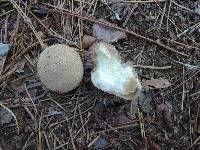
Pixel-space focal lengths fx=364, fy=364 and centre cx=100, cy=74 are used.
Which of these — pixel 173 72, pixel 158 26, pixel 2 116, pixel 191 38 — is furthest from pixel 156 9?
pixel 2 116

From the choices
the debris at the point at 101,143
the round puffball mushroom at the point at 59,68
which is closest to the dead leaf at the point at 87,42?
the round puffball mushroom at the point at 59,68

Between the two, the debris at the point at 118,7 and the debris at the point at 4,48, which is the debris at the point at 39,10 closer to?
the debris at the point at 4,48

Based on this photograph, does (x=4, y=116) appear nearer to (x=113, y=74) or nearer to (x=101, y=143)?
(x=101, y=143)

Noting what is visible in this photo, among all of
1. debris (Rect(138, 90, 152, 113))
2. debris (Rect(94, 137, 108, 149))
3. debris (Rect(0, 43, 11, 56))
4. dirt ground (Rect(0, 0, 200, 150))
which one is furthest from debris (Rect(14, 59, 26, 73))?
debris (Rect(138, 90, 152, 113))

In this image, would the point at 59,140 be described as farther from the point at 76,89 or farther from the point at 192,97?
the point at 192,97

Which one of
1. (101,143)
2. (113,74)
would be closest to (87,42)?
(113,74)

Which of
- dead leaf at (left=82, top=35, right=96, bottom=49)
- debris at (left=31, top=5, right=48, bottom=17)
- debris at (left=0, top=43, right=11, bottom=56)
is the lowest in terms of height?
debris at (left=0, top=43, right=11, bottom=56)

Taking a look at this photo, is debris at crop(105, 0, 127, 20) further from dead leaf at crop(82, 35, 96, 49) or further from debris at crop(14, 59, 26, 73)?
debris at crop(14, 59, 26, 73)
